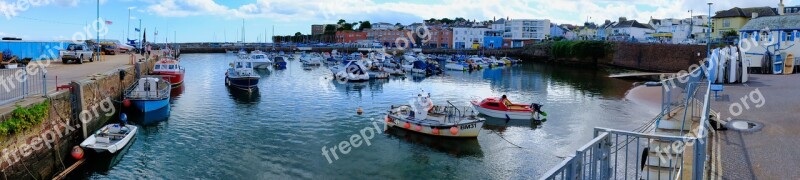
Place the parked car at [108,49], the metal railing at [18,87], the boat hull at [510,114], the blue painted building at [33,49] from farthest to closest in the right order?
the parked car at [108,49] → the blue painted building at [33,49] → the boat hull at [510,114] → the metal railing at [18,87]

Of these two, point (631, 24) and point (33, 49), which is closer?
point (33, 49)

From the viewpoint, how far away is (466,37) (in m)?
133

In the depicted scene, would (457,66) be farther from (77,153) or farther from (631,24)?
(631,24)

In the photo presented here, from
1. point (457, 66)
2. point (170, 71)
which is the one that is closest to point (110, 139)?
point (170, 71)

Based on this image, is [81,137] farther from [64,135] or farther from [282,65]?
[282,65]

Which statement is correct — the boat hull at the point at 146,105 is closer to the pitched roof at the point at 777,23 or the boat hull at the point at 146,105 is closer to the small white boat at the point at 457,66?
the pitched roof at the point at 777,23

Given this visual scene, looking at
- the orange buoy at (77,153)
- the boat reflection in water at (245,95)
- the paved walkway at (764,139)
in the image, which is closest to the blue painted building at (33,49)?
the boat reflection in water at (245,95)

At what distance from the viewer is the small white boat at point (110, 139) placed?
18.8 metres

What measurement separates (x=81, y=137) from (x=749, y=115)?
21.3m

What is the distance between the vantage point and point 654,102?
36.3m

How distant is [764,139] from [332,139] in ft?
49.0

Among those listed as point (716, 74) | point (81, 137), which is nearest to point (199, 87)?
point (81, 137)

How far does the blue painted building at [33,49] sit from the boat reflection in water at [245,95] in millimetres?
13866

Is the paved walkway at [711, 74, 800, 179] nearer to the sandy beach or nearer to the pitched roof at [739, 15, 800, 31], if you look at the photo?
the sandy beach
